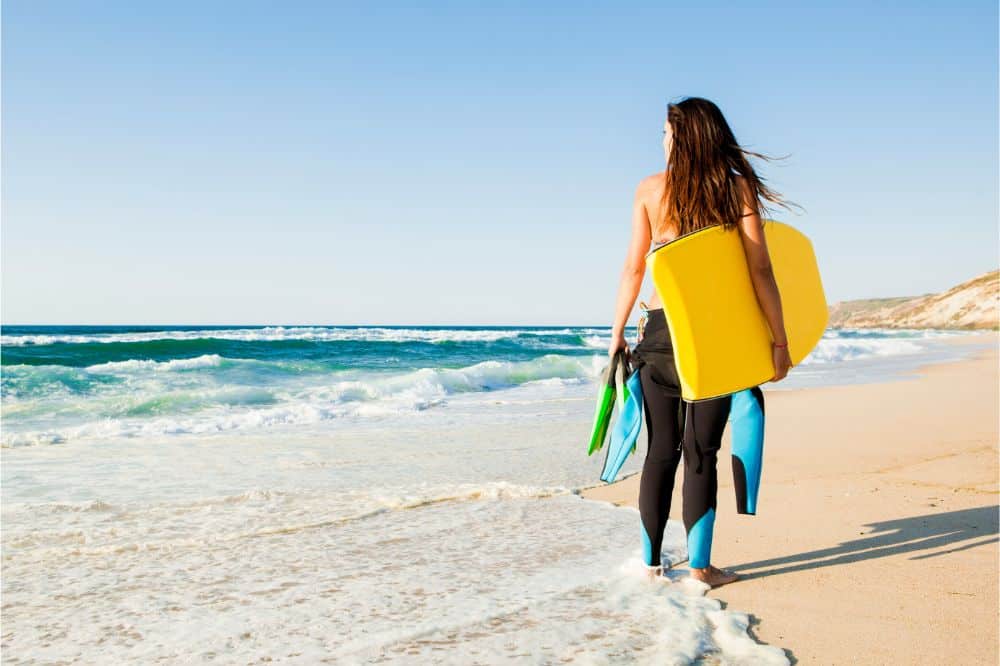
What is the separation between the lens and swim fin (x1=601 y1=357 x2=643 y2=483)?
2.74 metres

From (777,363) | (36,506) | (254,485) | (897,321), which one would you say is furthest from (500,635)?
(897,321)

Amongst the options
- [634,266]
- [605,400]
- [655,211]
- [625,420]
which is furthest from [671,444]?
[655,211]

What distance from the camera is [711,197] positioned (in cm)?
247

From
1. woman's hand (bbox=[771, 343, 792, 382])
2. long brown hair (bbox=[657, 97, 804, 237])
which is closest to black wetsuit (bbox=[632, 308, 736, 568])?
woman's hand (bbox=[771, 343, 792, 382])

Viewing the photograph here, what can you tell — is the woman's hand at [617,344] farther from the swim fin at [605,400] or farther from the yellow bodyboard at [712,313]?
the yellow bodyboard at [712,313]

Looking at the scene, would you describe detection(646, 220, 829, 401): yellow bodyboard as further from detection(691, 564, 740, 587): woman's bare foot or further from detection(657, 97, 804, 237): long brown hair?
detection(691, 564, 740, 587): woman's bare foot

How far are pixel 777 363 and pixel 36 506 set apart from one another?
3903 mm

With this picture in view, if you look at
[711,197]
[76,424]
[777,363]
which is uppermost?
[711,197]

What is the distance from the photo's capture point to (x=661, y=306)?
2611 millimetres


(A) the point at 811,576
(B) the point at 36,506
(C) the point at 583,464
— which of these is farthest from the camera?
(C) the point at 583,464

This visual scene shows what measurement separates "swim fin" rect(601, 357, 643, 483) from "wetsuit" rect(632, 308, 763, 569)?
4cm

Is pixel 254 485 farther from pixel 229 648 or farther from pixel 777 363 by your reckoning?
pixel 777 363

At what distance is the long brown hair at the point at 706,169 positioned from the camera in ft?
8.03

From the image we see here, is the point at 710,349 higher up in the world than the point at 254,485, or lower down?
higher up
